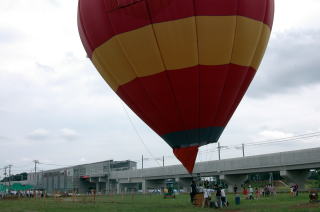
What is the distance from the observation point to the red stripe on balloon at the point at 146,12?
13430 mm

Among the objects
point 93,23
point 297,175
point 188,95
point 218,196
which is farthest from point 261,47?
point 297,175

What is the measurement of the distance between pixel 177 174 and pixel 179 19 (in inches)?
2371

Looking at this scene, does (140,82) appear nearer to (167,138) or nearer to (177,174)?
(167,138)

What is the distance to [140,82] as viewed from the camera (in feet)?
49.1

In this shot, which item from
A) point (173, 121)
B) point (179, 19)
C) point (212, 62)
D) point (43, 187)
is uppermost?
point (179, 19)

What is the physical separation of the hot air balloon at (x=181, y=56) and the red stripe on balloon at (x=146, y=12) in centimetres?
3

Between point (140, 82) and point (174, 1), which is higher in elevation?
point (174, 1)

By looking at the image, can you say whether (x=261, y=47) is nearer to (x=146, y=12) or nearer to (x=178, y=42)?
(x=178, y=42)

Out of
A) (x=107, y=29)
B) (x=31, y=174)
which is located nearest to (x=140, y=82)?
(x=107, y=29)

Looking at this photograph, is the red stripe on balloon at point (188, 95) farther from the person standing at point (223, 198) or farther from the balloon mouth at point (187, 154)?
the person standing at point (223, 198)

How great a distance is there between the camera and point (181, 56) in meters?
14.0

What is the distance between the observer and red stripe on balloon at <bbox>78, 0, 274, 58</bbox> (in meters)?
13.4

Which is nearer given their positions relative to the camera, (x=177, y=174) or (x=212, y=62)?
(x=212, y=62)

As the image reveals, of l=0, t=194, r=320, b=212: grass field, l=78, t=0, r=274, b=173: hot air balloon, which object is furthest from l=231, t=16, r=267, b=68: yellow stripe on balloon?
l=0, t=194, r=320, b=212: grass field
